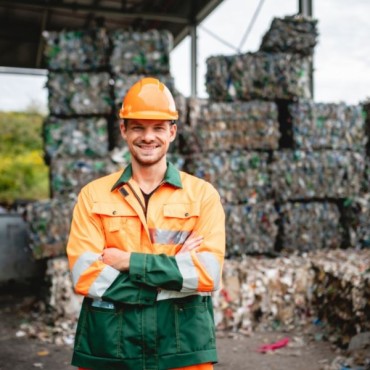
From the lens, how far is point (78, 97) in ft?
19.5

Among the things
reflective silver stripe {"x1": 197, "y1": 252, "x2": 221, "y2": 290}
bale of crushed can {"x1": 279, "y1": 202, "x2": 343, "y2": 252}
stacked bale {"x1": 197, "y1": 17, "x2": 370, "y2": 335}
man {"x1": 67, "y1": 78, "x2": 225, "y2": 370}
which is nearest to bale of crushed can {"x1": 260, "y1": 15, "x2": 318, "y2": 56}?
stacked bale {"x1": 197, "y1": 17, "x2": 370, "y2": 335}

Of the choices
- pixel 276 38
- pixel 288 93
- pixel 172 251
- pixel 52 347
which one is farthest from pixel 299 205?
pixel 172 251

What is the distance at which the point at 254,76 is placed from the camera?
632cm

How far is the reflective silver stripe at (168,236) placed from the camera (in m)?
2.47

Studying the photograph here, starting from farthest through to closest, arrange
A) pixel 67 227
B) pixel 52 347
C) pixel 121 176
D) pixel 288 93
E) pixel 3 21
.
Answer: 1. pixel 3 21
2. pixel 288 93
3. pixel 67 227
4. pixel 52 347
5. pixel 121 176

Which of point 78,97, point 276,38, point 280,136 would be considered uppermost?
point 276,38

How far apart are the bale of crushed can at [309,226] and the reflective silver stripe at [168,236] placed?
13.1 ft

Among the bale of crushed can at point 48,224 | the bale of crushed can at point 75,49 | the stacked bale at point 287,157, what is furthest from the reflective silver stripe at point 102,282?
the bale of crushed can at point 75,49

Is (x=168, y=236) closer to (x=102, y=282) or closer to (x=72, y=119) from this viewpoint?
(x=102, y=282)

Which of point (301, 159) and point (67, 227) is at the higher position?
point (301, 159)

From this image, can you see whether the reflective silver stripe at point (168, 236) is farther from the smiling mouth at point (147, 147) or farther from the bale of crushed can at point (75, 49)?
the bale of crushed can at point (75, 49)

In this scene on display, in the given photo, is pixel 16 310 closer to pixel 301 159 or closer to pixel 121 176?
pixel 301 159

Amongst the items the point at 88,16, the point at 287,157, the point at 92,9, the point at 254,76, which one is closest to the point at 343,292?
the point at 287,157

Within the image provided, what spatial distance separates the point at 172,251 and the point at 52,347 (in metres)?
3.19
